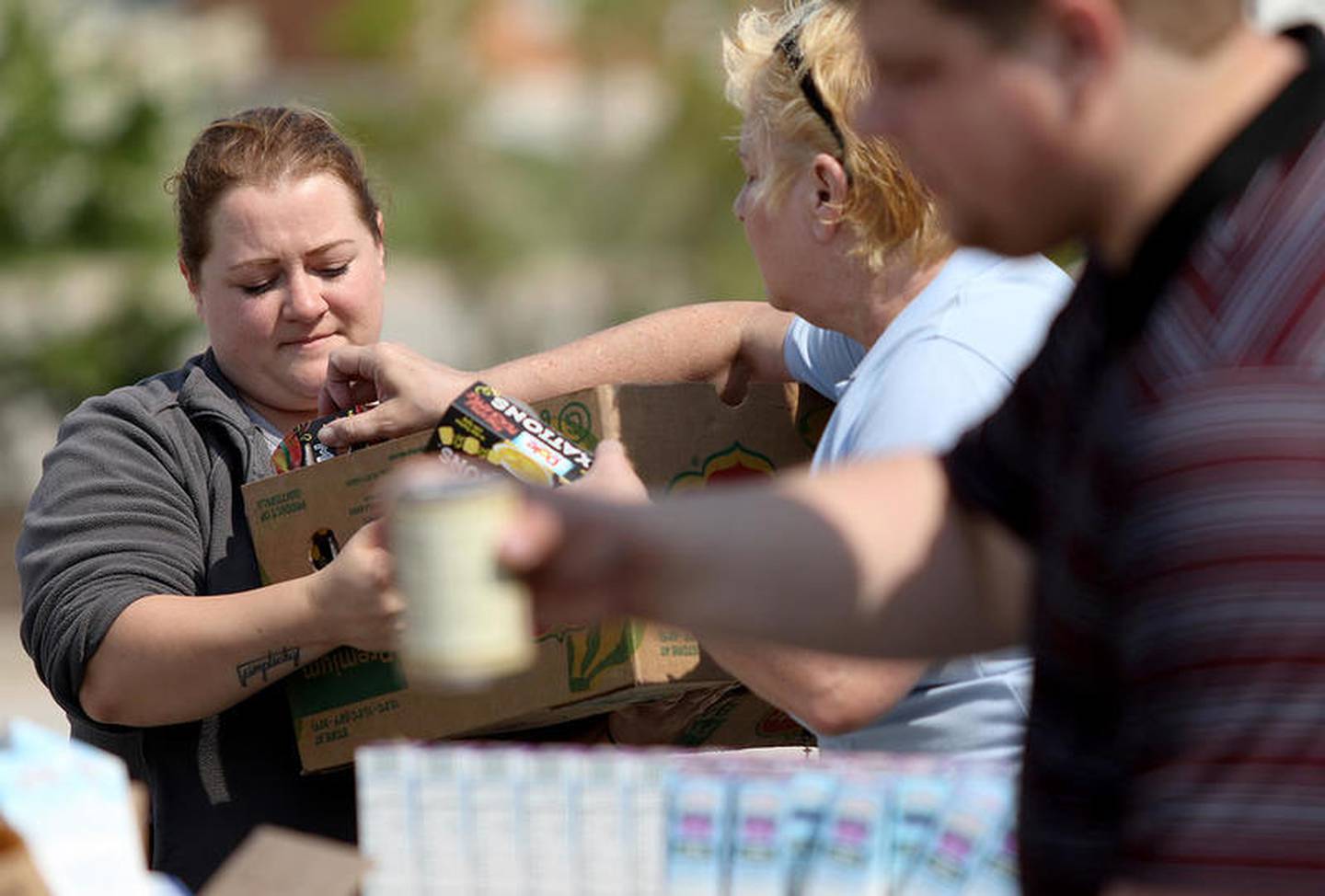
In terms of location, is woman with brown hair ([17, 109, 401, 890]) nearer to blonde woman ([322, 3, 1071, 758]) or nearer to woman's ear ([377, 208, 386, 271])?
woman's ear ([377, 208, 386, 271])

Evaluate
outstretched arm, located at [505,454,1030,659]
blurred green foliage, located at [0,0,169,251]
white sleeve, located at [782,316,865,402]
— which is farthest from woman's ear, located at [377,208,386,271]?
blurred green foliage, located at [0,0,169,251]

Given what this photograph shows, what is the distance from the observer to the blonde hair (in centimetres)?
233

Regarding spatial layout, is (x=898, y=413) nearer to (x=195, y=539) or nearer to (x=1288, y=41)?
(x=1288, y=41)

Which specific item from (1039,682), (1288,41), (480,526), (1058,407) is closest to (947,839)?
(1039,682)

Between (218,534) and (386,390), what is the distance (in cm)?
33

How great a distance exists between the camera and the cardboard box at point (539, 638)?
230 centimetres

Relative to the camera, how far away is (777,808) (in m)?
1.71

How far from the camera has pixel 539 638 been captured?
230 cm

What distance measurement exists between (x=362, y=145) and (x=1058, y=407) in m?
1.87

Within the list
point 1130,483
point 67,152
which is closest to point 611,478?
point 1130,483

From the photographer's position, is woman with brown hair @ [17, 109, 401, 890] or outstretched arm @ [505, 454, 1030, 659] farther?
woman with brown hair @ [17, 109, 401, 890]

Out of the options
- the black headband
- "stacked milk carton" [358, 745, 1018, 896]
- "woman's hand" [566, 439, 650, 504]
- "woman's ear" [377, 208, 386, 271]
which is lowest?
"stacked milk carton" [358, 745, 1018, 896]

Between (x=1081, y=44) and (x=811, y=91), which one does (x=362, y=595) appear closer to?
(x=811, y=91)

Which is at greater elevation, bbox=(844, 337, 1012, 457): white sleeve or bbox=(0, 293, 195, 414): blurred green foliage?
bbox=(0, 293, 195, 414): blurred green foliage
